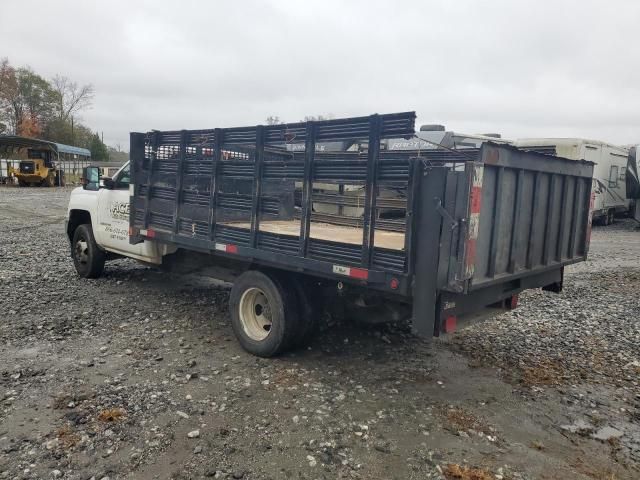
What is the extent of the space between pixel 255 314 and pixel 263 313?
105 mm

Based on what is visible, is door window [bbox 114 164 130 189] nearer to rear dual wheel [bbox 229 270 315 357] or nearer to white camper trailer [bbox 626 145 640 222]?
rear dual wheel [bbox 229 270 315 357]

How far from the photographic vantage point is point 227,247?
206 inches

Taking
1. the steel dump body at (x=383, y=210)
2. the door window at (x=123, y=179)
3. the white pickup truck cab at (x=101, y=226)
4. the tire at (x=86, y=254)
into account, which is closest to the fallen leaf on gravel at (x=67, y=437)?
the steel dump body at (x=383, y=210)

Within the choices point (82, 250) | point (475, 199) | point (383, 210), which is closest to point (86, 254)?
point (82, 250)

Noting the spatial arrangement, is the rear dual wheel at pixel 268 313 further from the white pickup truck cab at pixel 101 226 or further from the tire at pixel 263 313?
the white pickup truck cab at pixel 101 226

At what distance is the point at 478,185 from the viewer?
365cm

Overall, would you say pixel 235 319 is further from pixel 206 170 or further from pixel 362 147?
pixel 362 147

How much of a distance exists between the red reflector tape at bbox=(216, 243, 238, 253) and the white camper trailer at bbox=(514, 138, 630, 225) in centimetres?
1313

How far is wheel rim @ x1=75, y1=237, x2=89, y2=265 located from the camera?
812cm

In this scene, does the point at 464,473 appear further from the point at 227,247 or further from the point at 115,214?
the point at 115,214

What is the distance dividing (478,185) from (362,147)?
1131 mm

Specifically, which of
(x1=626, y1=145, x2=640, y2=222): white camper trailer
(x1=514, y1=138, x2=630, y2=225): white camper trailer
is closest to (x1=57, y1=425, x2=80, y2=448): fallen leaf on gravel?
(x1=514, y1=138, x2=630, y2=225): white camper trailer

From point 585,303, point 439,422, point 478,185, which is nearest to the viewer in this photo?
point 478,185

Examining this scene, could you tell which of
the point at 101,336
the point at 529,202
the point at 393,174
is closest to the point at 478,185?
the point at 393,174
